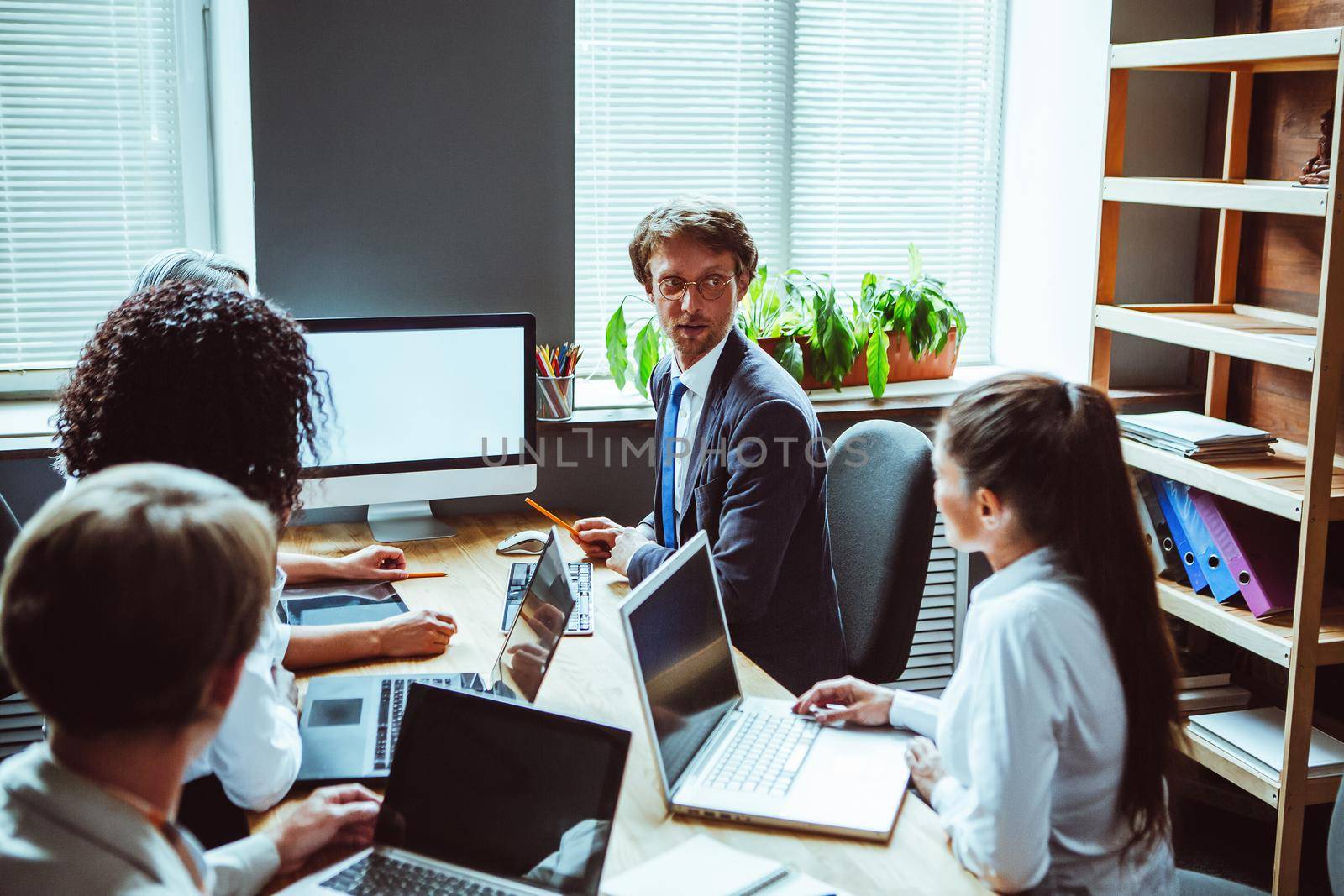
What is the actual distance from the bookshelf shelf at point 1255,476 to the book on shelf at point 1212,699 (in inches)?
20.3

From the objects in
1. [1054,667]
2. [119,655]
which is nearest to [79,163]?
[119,655]

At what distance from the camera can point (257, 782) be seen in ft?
4.45

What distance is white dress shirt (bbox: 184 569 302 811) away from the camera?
133cm

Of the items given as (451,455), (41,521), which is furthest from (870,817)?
(451,455)

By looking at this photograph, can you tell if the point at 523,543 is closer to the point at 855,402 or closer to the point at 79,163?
the point at 855,402

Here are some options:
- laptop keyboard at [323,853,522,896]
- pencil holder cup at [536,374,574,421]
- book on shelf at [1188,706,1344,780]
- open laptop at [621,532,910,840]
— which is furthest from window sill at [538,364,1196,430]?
laptop keyboard at [323,853,522,896]

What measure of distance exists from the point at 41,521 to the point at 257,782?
0.66 metres

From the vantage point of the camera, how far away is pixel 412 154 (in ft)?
8.57

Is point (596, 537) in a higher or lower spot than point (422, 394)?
lower

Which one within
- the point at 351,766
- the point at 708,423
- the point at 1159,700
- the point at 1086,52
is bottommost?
the point at 351,766

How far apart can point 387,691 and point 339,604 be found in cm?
44

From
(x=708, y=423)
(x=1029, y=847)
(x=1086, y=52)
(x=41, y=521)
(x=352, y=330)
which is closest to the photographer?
(x=41, y=521)

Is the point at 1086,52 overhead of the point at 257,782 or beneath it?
overhead

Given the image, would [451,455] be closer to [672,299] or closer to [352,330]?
[352,330]
